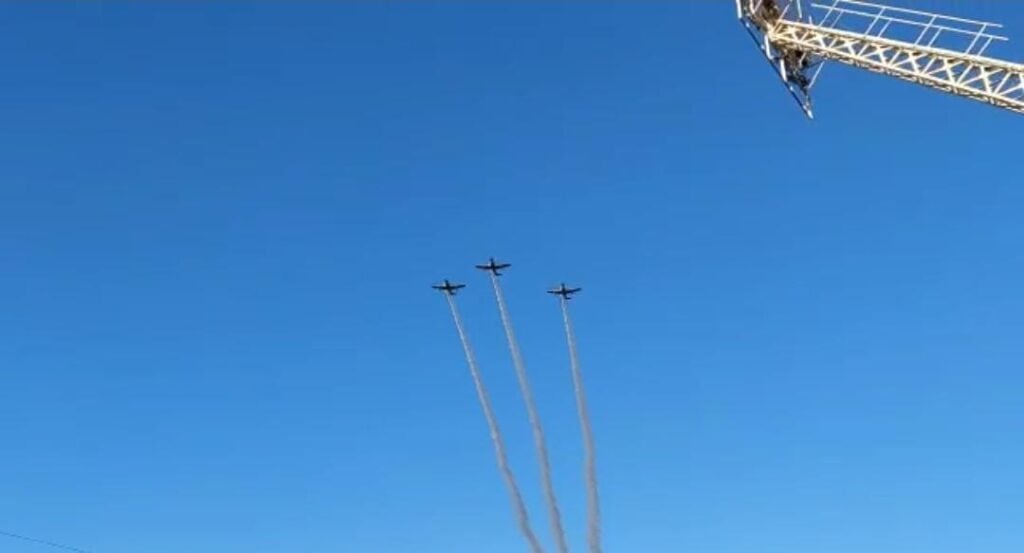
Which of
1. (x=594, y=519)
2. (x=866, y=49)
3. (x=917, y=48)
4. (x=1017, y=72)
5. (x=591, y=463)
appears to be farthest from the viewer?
(x=591, y=463)

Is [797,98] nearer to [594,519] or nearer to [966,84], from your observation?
[966,84]

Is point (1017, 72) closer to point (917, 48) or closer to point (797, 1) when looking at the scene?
point (917, 48)

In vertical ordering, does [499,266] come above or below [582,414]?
above

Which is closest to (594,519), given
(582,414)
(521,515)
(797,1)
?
(521,515)

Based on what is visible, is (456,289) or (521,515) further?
(456,289)

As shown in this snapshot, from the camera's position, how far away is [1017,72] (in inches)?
3164

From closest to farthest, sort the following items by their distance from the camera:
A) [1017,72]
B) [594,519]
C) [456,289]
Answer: [1017,72], [594,519], [456,289]

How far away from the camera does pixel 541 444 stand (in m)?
119

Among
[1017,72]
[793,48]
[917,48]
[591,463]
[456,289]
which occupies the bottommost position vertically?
[591,463]

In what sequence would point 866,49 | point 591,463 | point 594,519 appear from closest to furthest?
point 866,49, point 594,519, point 591,463

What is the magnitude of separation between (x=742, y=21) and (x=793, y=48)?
4815mm

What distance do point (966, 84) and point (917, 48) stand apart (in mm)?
4999

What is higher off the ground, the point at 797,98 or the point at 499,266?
the point at 499,266

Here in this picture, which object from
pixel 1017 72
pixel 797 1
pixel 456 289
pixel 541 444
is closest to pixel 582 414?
pixel 541 444
